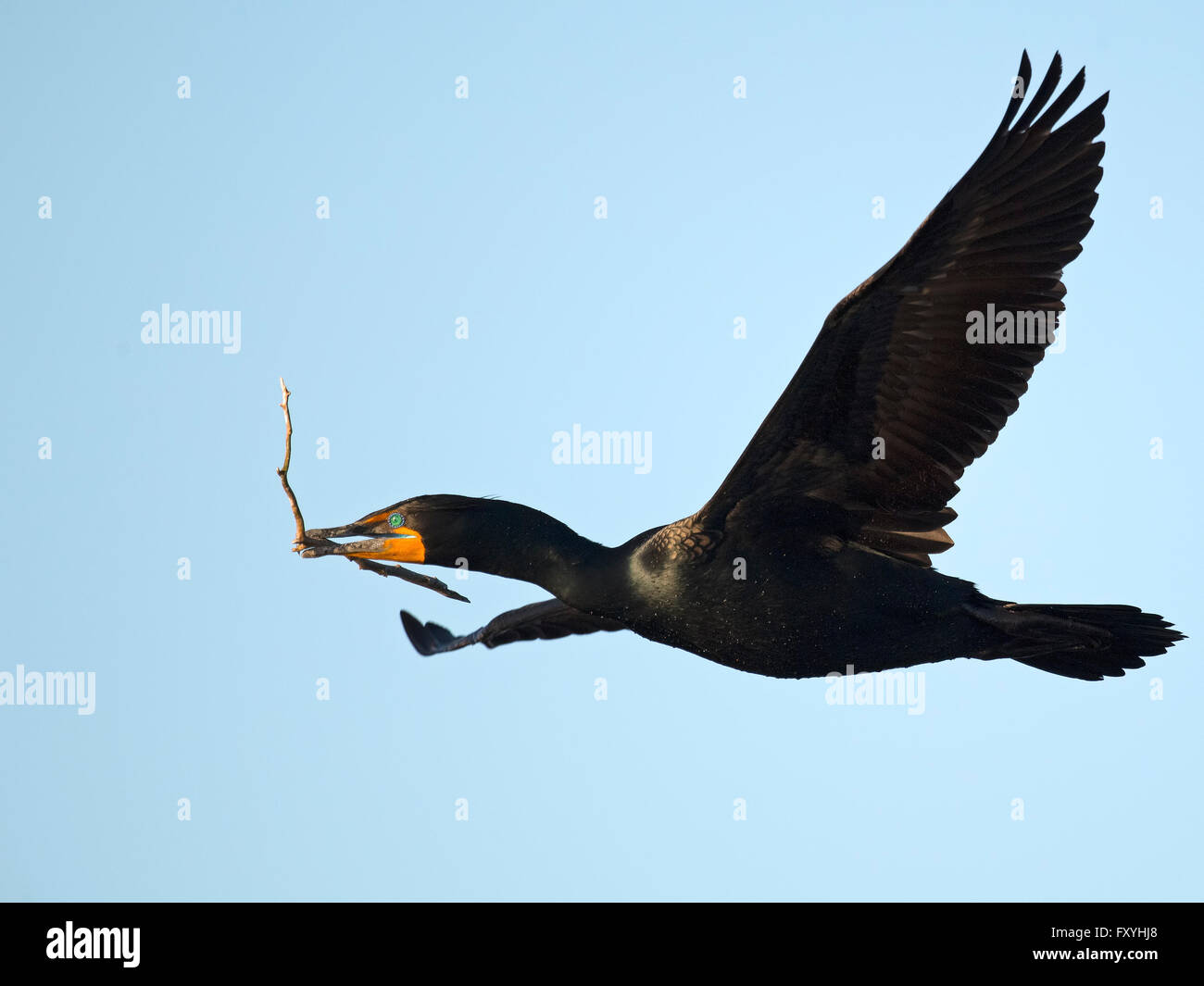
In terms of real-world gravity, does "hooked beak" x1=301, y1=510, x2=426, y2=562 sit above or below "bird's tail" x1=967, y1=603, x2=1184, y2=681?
above

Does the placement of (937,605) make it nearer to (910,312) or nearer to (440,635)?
(910,312)

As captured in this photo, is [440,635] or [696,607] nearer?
[696,607]

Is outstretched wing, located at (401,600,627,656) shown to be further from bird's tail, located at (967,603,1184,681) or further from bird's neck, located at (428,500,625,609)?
bird's tail, located at (967,603,1184,681)

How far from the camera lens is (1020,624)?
8008mm

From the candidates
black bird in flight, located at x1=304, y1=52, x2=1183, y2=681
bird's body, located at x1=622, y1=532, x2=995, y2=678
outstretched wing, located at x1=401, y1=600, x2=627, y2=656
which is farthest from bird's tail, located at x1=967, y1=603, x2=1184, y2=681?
outstretched wing, located at x1=401, y1=600, x2=627, y2=656

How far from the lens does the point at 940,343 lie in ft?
24.8

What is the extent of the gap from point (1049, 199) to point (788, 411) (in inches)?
62.6

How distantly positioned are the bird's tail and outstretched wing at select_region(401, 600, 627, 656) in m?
2.84

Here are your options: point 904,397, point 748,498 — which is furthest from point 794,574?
point 904,397

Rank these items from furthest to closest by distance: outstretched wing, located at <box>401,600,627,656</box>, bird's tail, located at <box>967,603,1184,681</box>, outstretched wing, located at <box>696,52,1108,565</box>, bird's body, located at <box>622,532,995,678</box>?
1. outstretched wing, located at <box>401,600,627,656</box>
2. bird's tail, located at <box>967,603,1184,681</box>
3. bird's body, located at <box>622,532,995,678</box>
4. outstretched wing, located at <box>696,52,1108,565</box>

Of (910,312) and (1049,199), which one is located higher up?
(1049,199)

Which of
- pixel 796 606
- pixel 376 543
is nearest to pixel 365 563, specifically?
pixel 376 543

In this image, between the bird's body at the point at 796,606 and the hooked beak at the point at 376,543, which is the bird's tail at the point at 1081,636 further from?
the hooked beak at the point at 376,543

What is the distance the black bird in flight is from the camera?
24.5 feet
